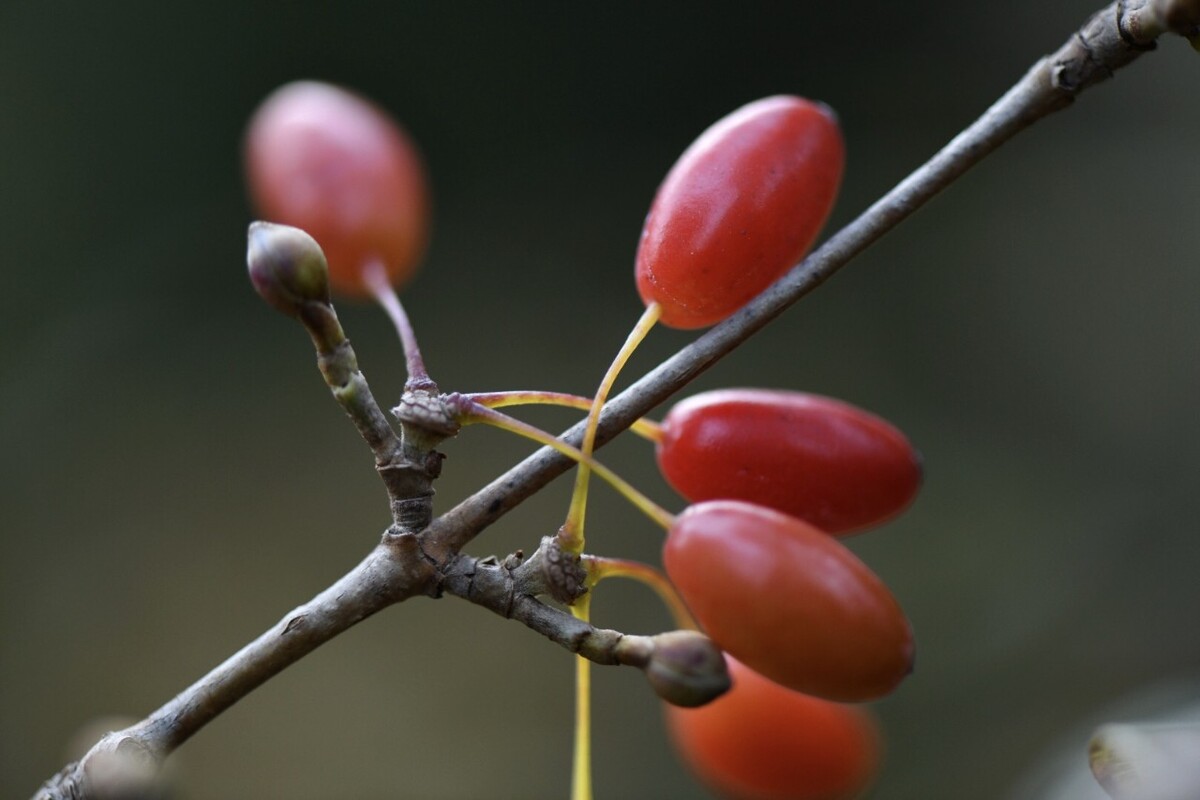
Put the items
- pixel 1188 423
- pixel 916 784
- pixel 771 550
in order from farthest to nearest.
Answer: pixel 1188 423, pixel 916 784, pixel 771 550

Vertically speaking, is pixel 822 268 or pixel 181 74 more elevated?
pixel 181 74

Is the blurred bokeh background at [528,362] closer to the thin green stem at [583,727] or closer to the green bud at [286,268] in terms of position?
the thin green stem at [583,727]

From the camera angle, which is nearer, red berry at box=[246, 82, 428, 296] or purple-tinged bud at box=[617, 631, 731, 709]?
purple-tinged bud at box=[617, 631, 731, 709]

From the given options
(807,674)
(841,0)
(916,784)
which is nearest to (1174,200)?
(841,0)

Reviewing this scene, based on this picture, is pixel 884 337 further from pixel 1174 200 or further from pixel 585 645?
pixel 585 645

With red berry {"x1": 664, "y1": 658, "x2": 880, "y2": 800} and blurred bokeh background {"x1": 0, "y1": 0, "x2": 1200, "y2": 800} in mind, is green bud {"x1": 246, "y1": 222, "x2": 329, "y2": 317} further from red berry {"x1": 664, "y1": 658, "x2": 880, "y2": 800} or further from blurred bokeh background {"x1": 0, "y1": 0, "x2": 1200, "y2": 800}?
blurred bokeh background {"x1": 0, "y1": 0, "x2": 1200, "y2": 800}

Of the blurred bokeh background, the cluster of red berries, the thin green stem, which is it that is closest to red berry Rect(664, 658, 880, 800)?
the cluster of red berries

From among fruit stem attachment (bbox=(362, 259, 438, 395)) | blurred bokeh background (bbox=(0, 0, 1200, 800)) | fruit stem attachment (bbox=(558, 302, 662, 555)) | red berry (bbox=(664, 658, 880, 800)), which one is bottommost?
red berry (bbox=(664, 658, 880, 800))
